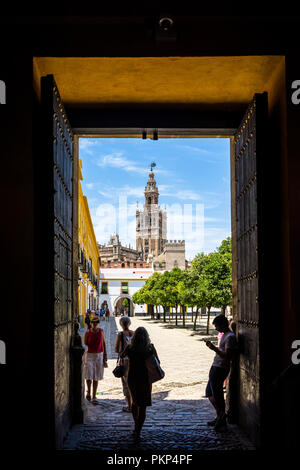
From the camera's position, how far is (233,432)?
20.3ft

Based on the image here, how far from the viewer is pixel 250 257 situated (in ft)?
19.2

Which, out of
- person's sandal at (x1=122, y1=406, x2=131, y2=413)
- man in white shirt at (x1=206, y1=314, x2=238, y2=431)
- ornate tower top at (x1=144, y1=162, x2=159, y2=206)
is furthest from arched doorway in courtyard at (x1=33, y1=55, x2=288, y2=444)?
ornate tower top at (x1=144, y1=162, x2=159, y2=206)

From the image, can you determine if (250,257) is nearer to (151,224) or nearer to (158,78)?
(158,78)

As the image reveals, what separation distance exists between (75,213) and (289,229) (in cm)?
322

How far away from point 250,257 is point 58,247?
7.21ft

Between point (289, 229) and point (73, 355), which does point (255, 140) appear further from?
point (73, 355)

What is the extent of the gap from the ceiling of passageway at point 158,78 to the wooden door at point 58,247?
1.27ft

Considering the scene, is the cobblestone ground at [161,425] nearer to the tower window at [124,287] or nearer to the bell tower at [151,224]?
the tower window at [124,287]

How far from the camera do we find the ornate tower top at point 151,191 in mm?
136125

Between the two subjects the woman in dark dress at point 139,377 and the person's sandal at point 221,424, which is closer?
the woman in dark dress at point 139,377

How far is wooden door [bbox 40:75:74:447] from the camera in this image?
198 inches

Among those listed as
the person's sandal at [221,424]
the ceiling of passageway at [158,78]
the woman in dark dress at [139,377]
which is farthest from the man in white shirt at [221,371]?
the ceiling of passageway at [158,78]

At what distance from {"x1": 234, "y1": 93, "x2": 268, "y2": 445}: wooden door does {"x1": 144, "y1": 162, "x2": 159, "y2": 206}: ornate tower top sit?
12986 centimetres
